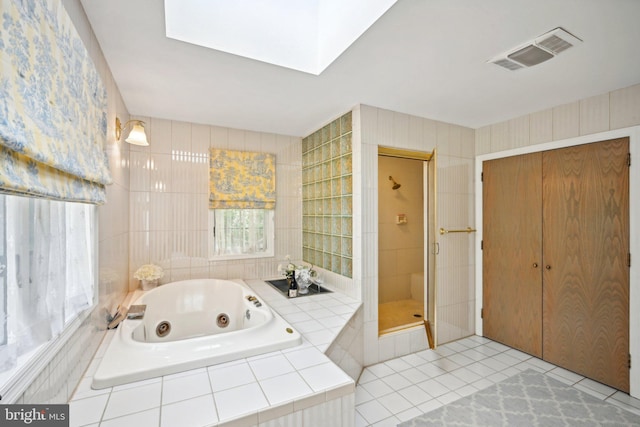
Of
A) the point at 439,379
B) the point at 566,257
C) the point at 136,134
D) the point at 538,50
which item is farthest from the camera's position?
the point at 566,257

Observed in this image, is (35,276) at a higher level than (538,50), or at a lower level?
lower

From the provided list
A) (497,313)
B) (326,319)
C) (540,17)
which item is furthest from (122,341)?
(497,313)

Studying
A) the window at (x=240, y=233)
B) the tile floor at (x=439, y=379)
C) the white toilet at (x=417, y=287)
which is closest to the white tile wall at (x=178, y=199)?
the window at (x=240, y=233)

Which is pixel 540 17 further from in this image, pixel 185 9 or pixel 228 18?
pixel 185 9

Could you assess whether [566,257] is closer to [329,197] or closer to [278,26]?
[329,197]

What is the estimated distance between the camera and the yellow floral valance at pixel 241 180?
10.7ft

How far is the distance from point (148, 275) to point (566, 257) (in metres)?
3.79

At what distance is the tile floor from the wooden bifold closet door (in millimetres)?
151

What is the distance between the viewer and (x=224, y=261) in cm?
335

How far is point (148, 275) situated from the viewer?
2842 mm

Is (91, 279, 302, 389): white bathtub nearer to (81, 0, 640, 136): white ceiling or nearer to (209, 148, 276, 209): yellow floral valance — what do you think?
(209, 148, 276, 209): yellow floral valance

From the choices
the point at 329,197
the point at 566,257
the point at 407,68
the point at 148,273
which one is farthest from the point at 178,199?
the point at 566,257

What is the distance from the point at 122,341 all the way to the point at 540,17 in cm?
281

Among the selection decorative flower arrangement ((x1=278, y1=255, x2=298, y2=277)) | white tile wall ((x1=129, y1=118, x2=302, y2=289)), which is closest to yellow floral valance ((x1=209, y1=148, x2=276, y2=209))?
white tile wall ((x1=129, y1=118, x2=302, y2=289))
